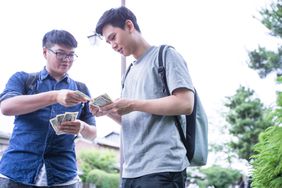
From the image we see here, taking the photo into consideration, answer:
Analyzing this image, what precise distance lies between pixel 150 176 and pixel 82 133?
0.56 m

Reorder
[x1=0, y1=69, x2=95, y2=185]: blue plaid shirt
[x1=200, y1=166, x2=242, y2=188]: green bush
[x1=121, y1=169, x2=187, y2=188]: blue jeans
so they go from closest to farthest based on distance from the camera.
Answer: [x1=121, y1=169, x2=187, y2=188]: blue jeans < [x1=0, y1=69, x2=95, y2=185]: blue plaid shirt < [x1=200, y1=166, x2=242, y2=188]: green bush

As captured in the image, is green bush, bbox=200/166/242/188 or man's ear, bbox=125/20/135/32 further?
green bush, bbox=200/166/242/188

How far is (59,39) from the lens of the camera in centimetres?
182

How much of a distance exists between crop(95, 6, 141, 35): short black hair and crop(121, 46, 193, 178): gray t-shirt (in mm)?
189

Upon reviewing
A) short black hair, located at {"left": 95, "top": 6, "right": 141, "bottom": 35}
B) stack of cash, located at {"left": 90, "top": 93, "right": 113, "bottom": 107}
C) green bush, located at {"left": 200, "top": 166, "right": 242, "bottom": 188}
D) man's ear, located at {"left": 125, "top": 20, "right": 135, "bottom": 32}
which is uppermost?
short black hair, located at {"left": 95, "top": 6, "right": 141, "bottom": 35}

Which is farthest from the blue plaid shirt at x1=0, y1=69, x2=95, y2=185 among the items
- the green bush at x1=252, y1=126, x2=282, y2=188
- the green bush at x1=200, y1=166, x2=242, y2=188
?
the green bush at x1=200, y1=166, x2=242, y2=188

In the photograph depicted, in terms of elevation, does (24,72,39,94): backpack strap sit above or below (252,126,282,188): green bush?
above

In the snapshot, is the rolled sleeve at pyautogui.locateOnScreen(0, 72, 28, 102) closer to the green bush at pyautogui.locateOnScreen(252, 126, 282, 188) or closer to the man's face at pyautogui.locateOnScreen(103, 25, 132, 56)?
the man's face at pyautogui.locateOnScreen(103, 25, 132, 56)

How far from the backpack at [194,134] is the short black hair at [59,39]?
53cm

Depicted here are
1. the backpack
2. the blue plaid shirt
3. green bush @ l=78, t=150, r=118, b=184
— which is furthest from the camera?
green bush @ l=78, t=150, r=118, b=184

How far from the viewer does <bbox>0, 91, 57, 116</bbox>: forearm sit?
5.25 feet

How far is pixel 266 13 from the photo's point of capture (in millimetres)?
8844

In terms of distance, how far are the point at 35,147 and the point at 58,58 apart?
0.43m

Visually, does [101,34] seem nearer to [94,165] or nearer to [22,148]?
[22,148]
